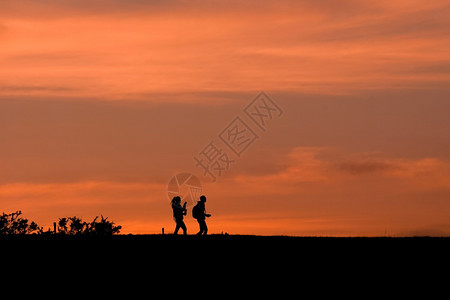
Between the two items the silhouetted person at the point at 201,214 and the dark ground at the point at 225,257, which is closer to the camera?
the dark ground at the point at 225,257

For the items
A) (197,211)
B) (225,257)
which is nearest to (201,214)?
(197,211)

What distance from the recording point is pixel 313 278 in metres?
39.7

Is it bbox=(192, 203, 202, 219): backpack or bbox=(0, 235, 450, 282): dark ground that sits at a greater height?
bbox=(192, 203, 202, 219): backpack

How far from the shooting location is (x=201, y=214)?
53688mm

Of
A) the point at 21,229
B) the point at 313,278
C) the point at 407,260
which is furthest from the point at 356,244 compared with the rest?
the point at 21,229

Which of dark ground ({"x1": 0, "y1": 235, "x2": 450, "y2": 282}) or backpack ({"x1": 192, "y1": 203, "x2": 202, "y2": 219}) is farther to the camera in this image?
backpack ({"x1": 192, "y1": 203, "x2": 202, "y2": 219})

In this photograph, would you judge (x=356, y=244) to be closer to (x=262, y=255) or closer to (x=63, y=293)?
(x=262, y=255)

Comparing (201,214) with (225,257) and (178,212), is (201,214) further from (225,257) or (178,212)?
(225,257)

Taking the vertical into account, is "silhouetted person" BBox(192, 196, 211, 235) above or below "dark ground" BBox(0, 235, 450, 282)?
above

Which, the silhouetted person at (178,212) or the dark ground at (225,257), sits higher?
the silhouetted person at (178,212)

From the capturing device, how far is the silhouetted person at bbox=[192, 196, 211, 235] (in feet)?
176

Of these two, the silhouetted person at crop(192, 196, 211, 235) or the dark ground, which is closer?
the dark ground

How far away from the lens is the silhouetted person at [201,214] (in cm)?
5356

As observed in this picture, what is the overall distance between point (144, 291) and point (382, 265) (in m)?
10.8
